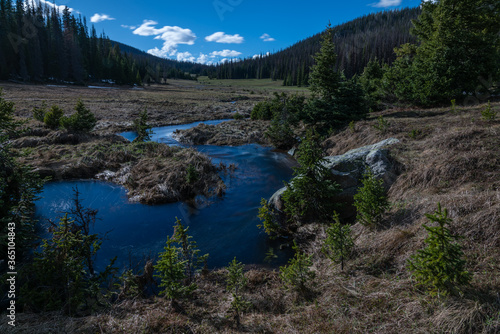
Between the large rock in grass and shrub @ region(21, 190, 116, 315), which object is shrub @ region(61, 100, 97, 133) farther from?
the large rock in grass

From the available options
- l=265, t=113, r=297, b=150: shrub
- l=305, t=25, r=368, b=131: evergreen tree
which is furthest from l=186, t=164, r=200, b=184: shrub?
l=305, t=25, r=368, b=131: evergreen tree

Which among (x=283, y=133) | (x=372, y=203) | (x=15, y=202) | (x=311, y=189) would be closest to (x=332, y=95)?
(x=283, y=133)

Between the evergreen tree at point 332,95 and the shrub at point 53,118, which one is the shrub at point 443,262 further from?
the shrub at point 53,118

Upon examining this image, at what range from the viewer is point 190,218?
11.8 meters

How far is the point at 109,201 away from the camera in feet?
43.1

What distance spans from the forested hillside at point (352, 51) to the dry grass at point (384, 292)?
176 ft

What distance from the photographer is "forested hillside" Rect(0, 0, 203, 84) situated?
68.2 m

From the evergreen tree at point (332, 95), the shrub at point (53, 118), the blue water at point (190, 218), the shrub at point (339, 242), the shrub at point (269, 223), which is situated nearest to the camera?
the shrub at point (339, 242)

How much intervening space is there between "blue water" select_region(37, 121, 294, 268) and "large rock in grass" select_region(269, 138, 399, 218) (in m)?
2.03

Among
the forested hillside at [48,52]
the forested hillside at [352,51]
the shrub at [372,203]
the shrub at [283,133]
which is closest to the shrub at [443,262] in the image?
the shrub at [372,203]

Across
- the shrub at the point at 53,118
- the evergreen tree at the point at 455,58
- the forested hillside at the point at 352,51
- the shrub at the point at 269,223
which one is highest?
the forested hillside at the point at 352,51

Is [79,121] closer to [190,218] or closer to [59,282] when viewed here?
[190,218]

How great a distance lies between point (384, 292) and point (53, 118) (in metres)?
26.5

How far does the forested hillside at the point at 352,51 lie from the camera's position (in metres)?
101
